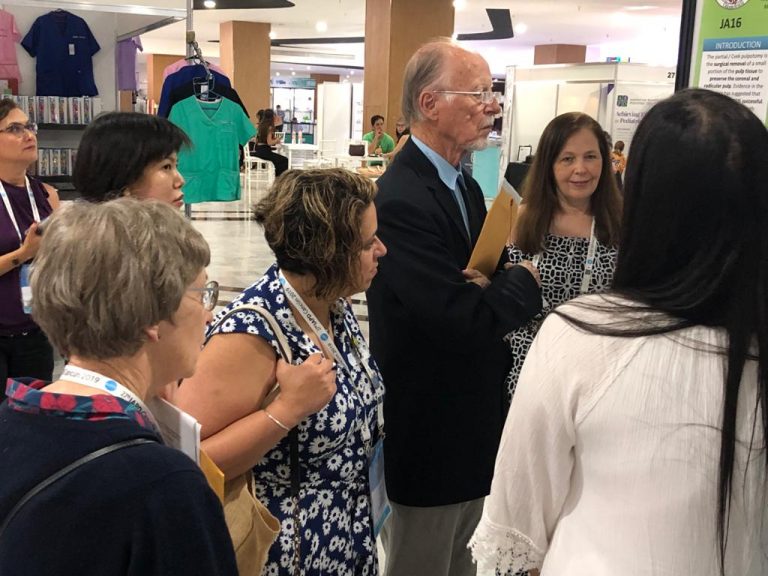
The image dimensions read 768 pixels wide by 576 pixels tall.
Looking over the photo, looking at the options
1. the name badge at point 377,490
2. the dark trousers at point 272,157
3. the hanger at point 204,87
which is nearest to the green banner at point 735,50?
the name badge at point 377,490

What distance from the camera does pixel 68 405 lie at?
94 centimetres

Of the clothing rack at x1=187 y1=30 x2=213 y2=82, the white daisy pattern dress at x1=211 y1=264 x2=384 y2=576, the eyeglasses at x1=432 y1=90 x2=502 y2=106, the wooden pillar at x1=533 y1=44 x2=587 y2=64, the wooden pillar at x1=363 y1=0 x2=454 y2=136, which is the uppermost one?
the wooden pillar at x1=533 y1=44 x2=587 y2=64

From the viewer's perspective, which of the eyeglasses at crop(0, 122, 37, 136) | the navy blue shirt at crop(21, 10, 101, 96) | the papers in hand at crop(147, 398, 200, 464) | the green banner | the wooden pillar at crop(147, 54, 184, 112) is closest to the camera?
the papers in hand at crop(147, 398, 200, 464)

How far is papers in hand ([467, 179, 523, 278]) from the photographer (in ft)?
5.99

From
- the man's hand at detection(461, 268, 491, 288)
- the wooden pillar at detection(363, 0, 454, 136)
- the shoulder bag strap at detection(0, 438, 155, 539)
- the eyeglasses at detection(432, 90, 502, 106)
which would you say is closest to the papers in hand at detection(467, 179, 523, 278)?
the man's hand at detection(461, 268, 491, 288)

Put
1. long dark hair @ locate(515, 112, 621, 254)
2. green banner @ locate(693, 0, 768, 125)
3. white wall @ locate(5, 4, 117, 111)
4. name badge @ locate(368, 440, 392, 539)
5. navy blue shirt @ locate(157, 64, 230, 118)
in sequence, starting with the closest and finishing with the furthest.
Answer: name badge @ locate(368, 440, 392, 539) < green banner @ locate(693, 0, 768, 125) < long dark hair @ locate(515, 112, 621, 254) < navy blue shirt @ locate(157, 64, 230, 118) < white wall @ locate(5, 4, 117, 111)

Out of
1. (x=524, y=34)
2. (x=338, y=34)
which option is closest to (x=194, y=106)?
(x=524, y=34)

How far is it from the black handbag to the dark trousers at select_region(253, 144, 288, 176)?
1357 mm

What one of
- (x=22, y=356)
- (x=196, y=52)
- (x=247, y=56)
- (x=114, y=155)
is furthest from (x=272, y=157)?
(x=114, y=155)

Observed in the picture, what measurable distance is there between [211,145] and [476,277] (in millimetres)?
3782

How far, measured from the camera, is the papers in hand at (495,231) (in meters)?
1.83

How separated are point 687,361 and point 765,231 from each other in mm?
202

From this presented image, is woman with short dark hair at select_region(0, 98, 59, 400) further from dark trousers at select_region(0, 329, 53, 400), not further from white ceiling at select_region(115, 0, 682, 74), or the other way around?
white ceiling at select_region(115, 0, 682, 74)

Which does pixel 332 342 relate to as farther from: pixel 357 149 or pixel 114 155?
pixel 357 149
